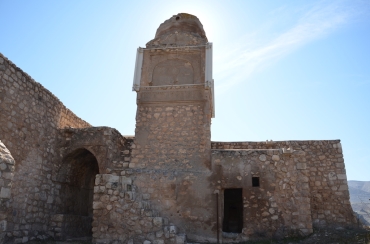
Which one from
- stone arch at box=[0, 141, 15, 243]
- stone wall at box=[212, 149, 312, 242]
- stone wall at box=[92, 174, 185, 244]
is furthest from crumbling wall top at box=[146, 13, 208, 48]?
stone arch at box=[0, 141, 15, 243]

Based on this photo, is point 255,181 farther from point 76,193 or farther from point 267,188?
point 76,193

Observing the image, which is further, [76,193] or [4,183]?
[76,193]

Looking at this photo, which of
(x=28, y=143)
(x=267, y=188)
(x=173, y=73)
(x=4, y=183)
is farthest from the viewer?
(x=173, y=73)

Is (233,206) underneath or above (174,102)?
underneath

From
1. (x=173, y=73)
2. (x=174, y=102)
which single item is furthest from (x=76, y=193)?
(x=173, y=73)

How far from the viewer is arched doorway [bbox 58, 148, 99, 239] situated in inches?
375

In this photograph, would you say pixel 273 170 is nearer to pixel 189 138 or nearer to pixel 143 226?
pixel 189 138

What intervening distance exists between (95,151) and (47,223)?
236 centimetres

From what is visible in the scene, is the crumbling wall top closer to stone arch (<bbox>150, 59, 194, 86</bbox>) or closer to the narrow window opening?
stone arch (<bbox>150, 59, 194, 86</bbox>)

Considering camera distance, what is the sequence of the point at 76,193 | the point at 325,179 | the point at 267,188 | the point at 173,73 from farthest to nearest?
1. the point at 325,179
2. the point at 76,193
3. the point at 173,73
4. the point at 267,188

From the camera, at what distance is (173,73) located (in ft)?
33.6

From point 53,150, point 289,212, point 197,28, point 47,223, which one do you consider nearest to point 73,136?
point 53,150

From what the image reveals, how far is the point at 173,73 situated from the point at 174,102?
104cm

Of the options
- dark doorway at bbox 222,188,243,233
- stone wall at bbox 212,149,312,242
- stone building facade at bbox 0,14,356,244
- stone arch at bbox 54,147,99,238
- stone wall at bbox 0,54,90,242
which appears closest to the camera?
stone wall at bbox 0,54,90,242
